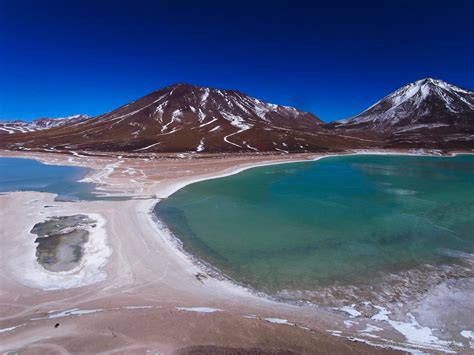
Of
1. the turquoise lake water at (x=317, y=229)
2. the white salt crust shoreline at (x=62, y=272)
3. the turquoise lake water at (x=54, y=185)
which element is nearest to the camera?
the white salt crust shoreline at (x=62, y=272)

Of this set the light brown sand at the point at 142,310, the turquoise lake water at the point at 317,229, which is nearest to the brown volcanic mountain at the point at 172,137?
the turquoise lake water at the point at 317,229

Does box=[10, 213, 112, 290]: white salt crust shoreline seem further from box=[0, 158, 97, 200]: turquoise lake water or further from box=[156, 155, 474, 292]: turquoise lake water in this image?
box=[0, 158, 97, 200]: turquoise lake water

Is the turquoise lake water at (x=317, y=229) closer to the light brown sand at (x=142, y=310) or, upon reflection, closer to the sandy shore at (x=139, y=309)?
the sandy shore at (x=139, y=309)

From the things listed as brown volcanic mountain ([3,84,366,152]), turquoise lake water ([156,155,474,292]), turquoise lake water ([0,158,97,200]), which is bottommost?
turquoise lake water ([156,155,474,292])

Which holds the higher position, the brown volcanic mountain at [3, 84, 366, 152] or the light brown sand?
the brown volcanic mountain at [3, 84, 366, 152]

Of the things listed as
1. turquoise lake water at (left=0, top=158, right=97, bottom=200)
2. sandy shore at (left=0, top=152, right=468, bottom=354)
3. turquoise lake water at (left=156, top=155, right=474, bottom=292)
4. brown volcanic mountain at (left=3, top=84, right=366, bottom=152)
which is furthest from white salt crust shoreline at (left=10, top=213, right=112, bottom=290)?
brown volcanic mountain at (left=3, top=84, right=366, bottom=152)

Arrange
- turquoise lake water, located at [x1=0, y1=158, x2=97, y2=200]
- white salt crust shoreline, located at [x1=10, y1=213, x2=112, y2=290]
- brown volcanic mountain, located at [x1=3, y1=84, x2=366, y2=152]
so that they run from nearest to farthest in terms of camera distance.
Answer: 1. white salt crust shoreline, located at [x1=10, y1=213, x2=112, y2=290]
2. turquoise lake water, located at [x1=0, y1=158, x2=97, y2=200]
3. brown volcanic mountain, located at [x1=3, y1=84, x2=366, y2=152]

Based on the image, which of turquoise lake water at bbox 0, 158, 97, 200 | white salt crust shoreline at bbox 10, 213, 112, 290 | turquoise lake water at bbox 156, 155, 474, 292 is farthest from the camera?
turquoise lake water at bbox 0, 158, 97, 200

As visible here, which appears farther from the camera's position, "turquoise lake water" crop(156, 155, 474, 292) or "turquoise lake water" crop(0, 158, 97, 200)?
"turquoise lake water" crop(0, 158, 97, 200)
